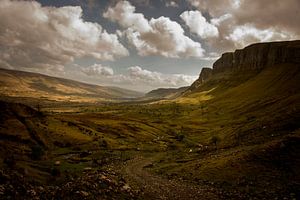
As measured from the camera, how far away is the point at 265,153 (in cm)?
4938

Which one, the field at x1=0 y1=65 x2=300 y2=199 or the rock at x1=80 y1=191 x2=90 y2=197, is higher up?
the rock at x1=80 y1=191 x2=90 y2=197

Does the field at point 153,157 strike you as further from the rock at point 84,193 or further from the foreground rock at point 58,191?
the rock at point 84,193

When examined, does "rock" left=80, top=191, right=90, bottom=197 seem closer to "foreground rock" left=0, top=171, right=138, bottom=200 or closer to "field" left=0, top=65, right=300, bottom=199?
"foreground rock" left=0, top=171, right=138, bottom=200

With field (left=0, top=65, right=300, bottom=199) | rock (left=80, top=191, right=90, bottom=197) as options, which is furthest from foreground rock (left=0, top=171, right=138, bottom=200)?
field (left=0, top=65, right=300, bottom=199)

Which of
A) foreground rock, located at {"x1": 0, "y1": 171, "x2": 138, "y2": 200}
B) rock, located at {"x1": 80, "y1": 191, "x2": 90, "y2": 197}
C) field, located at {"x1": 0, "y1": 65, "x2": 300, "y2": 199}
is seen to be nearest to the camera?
foreground rock, located at {"x1": 0, "y1": 171, "x2": 138, "y2": 200}

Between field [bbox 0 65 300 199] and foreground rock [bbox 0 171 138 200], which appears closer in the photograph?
foreground rock [bbox 0 171 138 200]

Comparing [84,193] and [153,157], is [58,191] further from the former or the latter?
[153,157]

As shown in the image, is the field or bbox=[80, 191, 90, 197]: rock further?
the field

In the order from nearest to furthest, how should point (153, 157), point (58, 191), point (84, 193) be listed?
point (58, 191) < point (84, 193) < point (153, 157)

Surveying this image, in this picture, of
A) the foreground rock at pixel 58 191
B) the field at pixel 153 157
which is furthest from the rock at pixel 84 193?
the field at pixel 153 157

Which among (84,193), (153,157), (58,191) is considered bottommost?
(153,157)

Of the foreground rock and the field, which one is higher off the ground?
the foreground rock

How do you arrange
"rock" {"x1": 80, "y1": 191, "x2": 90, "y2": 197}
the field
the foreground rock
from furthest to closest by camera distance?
A: the field
"rock" {"x1": 80, "y1": 191, "x2": 90, "y2": 197}
the foreground rock

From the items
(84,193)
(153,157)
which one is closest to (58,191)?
(84,193)
